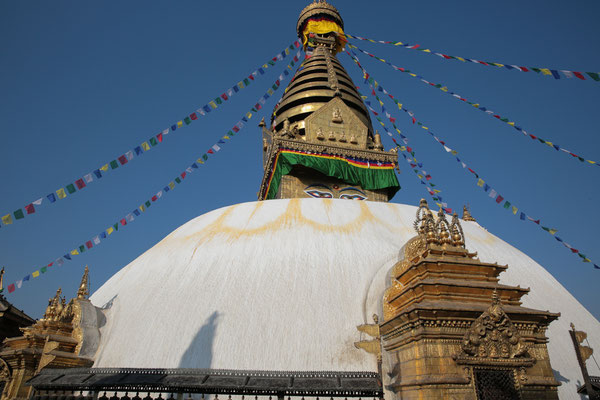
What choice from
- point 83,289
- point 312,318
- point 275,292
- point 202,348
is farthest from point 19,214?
point 312,318

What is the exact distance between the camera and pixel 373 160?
1570cm

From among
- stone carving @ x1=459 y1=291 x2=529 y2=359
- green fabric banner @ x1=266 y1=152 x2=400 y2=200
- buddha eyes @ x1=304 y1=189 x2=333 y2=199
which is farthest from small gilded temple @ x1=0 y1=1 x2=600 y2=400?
buddha eyes @ x1=304 y1=189 x2=333 y2=199

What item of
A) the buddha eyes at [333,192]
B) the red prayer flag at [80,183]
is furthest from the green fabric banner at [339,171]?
the red prayer flag at [80,183]

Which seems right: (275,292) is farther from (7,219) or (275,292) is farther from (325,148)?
(325,148)

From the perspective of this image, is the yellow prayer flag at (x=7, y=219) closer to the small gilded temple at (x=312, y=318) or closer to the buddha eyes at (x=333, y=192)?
the small gilded temple at (x=312, y=318)

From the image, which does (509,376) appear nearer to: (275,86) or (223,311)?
(223,311)

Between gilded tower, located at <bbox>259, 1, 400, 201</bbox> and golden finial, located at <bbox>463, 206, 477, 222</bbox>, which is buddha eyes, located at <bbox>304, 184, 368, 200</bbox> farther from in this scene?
golden finial, located at <bbox>463, 206, 477, 222</bbox>

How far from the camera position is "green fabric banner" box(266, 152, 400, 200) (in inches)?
579

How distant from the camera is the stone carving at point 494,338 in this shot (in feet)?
14.5

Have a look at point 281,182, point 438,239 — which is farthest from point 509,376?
point 281,182

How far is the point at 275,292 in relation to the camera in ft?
20.4

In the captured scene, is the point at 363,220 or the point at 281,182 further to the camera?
the point at 281,182

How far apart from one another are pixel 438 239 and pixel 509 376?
1.86 m

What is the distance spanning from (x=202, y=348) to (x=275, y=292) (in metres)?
1.38
